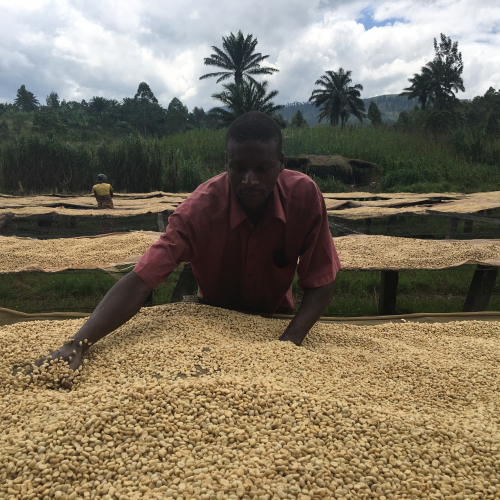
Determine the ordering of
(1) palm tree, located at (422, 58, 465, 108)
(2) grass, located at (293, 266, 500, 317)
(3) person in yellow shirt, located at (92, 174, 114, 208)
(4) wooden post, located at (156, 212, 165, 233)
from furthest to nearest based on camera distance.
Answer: (1) palm tree, located at (422, 58, 465, 108), (3) person in yellow shirt, located at (92, 174, 114, 208), (4) wooden post, located at (156, 212, 165, 233), (2) grass, located at (293, 266, 500, 317)

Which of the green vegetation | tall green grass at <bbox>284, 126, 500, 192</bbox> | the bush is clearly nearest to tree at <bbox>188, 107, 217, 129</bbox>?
the green vegetation

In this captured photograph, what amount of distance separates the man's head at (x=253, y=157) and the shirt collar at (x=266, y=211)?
100 millimetres

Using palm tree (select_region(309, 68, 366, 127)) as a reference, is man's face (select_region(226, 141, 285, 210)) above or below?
below

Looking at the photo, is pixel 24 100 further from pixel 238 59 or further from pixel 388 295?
pixel 388 295

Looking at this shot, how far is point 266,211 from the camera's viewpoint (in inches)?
64.5

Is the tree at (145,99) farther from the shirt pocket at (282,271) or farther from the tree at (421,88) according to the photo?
the shirt pocket at (282,271)

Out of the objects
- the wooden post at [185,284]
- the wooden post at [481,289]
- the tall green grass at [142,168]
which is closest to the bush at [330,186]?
the tall green grass at [142,168]

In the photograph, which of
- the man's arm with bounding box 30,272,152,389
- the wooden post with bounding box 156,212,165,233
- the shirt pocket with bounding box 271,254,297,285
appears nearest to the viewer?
the man's arm with bounding box 30,272,152,389

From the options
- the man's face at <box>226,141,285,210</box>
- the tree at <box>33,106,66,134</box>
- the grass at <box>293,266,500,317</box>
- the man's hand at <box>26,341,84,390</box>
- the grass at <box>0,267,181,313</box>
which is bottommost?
the grass at <box>293,266,500,317</box>

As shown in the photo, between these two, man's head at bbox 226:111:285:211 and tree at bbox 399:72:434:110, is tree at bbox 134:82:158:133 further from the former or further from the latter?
man's head at bbox 226:111:285:211

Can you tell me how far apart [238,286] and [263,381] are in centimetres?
75

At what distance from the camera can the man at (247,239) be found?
143cm

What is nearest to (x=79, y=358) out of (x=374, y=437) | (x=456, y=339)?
(x=374, y=437)

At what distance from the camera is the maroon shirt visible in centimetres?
159
